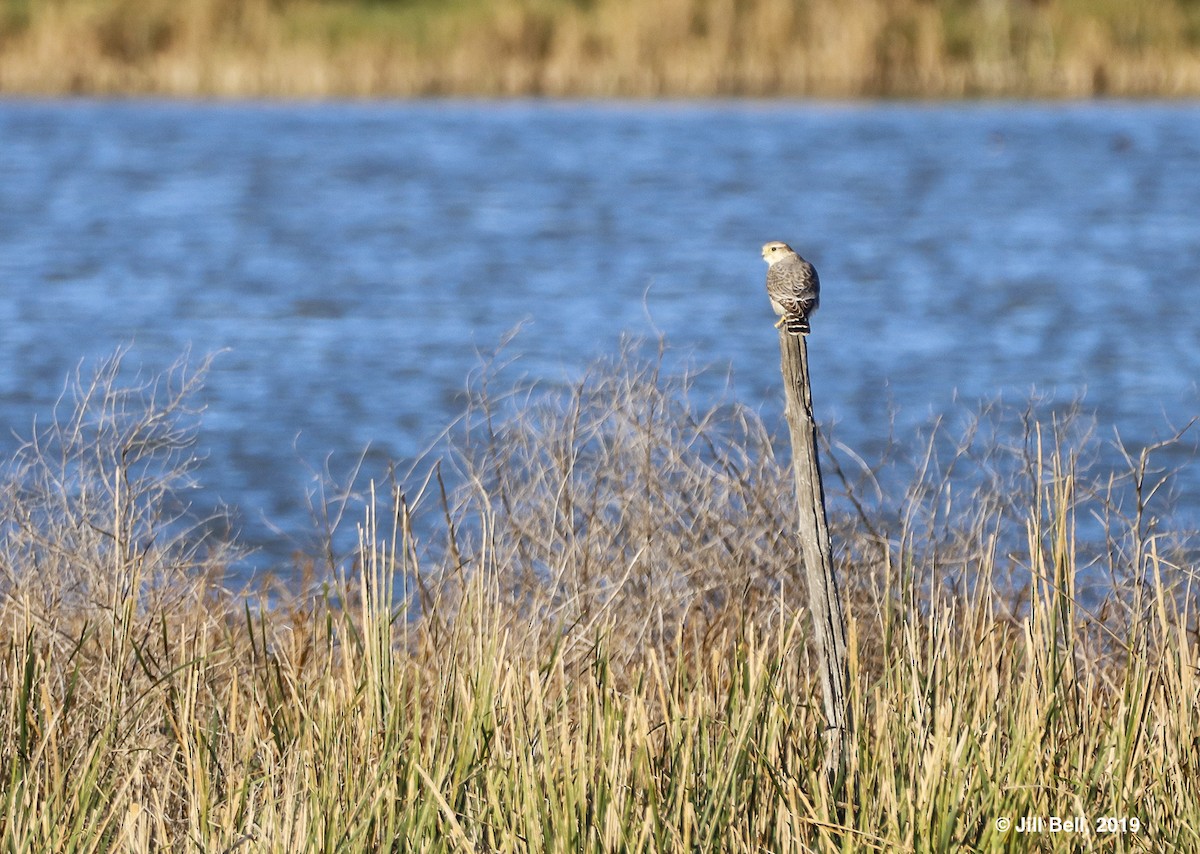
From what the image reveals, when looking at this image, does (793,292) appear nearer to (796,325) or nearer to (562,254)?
(796,325)

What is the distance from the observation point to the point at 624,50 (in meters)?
29.7

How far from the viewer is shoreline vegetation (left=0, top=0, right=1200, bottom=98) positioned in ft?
97.0

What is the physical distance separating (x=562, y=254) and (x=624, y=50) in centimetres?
1185

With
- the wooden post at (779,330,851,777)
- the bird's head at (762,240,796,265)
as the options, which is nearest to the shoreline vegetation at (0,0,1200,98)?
the bird's head at (762,240,796,265)

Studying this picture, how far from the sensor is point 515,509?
19.2 ft

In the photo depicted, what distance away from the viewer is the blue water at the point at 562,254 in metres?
12.4

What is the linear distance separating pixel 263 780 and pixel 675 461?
207 centimetres

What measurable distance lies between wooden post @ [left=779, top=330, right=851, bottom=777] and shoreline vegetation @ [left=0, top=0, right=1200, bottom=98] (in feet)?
86.0

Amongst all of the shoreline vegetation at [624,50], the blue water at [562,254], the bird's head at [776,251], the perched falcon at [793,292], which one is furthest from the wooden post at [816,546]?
the shoreline vegetation at [624,50]

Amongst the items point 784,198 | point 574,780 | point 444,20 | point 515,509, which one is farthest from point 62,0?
point 574,780

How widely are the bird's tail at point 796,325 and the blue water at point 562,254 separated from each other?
2136mm

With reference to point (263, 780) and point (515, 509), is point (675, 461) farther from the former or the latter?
point (263, 780)

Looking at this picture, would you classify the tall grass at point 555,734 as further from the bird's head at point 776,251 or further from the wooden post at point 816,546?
the bird's head at point 776,251

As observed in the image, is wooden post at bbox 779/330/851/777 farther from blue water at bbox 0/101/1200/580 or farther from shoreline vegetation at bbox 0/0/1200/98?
shoreline vegetation at bbox 0/0/1200/98
